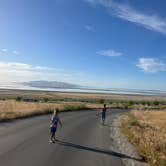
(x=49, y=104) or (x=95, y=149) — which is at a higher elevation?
(x=49, y=104)

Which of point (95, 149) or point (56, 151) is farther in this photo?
point (95, 149)

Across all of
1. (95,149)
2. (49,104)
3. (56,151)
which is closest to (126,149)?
(95,149)

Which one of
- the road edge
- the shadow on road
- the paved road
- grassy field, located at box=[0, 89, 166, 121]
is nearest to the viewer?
the paved road

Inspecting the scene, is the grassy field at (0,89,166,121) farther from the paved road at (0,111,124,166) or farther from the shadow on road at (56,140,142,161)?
the shadow on road at (56,140,142,161)

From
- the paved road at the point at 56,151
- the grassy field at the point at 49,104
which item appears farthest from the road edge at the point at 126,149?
the grassy field at the point at 49,104

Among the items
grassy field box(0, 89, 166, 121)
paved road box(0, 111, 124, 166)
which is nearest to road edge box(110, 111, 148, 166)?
paved road box(0, 111, 124, 166)

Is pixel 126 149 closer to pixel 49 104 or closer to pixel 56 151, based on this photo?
pixel 56 151

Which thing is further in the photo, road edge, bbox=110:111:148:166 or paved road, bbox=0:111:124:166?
road edge, bbox=110:111:148:166

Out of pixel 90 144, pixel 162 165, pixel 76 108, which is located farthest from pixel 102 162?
pixel 76 108

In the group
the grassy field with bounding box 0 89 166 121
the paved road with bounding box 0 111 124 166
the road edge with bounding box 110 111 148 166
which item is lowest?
the road edge with bounding box 110 111 148 166

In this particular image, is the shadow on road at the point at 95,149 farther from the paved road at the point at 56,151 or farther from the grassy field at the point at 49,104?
the grassy field at the point at 49,104

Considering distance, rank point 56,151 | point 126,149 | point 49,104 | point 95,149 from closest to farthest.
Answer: point 56,151
point 95,149
point 126,149
point 49,104

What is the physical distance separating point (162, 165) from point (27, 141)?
6.92m

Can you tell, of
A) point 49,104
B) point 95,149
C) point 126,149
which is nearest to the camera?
point 95,149
